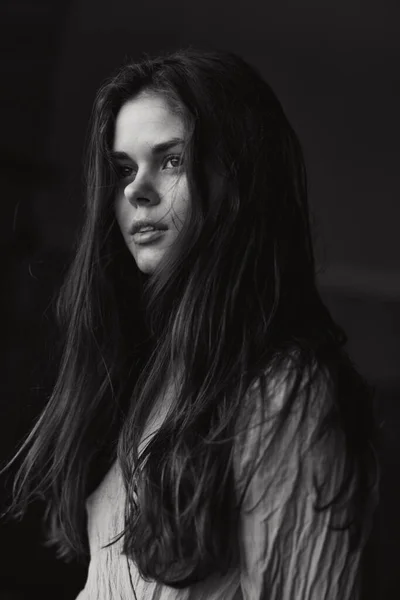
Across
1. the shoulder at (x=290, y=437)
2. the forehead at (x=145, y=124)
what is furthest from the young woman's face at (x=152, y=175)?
the shoulder at (x=290, y=437)

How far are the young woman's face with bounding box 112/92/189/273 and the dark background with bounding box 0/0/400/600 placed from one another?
0.29m

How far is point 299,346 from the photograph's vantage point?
796 millimetres

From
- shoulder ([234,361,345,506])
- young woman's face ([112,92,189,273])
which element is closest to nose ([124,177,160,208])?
young woman's face ([112,92,189,273])

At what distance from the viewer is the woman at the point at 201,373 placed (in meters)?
0.75

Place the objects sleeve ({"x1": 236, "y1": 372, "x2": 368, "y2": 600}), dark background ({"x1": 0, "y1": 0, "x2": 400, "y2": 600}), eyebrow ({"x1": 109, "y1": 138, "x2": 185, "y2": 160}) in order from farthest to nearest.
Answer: dark background ({"x1": 0, "y1": 0, "x2": 400, "y2": 600}), eyebrow ({"x1": 109, "y1": 138, "x2": 185, "y2": 160}), sleeve ({"x1": 236, "y1": 372, "x2": 368, "y2": 600})

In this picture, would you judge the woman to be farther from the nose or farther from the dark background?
the dark background

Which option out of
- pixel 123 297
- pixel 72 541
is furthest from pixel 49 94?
pixel 72 541

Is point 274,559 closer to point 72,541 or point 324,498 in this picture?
point 324,498

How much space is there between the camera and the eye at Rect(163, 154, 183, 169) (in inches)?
34.2

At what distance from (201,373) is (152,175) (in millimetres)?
211

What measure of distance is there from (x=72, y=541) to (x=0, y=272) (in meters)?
0.41

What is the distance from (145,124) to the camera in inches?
34.8

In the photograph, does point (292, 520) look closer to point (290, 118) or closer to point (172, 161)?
point (172, 161)

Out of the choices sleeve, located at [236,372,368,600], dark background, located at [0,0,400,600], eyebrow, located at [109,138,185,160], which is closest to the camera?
sleeve, located at [236,372,368,600]
